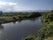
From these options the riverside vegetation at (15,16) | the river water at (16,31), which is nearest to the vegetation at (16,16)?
the riverside vegetation at (15,16)

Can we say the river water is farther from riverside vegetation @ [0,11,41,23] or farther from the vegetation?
the vegetation

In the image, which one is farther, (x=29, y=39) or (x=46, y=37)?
(x=29, y=39)

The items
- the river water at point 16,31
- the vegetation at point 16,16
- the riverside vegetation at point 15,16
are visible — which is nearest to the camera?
the river water at point 16,31

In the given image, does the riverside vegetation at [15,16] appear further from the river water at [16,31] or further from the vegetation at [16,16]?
the river water at [16,31]

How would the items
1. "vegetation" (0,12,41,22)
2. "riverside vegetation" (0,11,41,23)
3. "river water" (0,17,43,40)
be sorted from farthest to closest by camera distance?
"vegetation" (0,12,41,22), "riverside vegetation" (0,11,41,23), "river water" (0,17,43,40)

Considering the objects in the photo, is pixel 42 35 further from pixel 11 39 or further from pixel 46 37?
pixel 11 39

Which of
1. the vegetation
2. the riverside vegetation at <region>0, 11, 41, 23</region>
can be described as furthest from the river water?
the vegetation

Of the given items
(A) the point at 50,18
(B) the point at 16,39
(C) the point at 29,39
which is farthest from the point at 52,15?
(C) the point at 29,39

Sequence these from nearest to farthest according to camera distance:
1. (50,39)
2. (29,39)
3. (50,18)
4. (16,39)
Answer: (50,39)
(29,39)
(16,39)
(50,18)

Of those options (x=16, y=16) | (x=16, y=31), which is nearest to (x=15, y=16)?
(x=16, y=16)

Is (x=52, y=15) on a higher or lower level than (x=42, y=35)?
higher

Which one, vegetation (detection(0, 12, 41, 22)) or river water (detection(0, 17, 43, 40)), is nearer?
river water (detection(0, 17, 43, 40))
